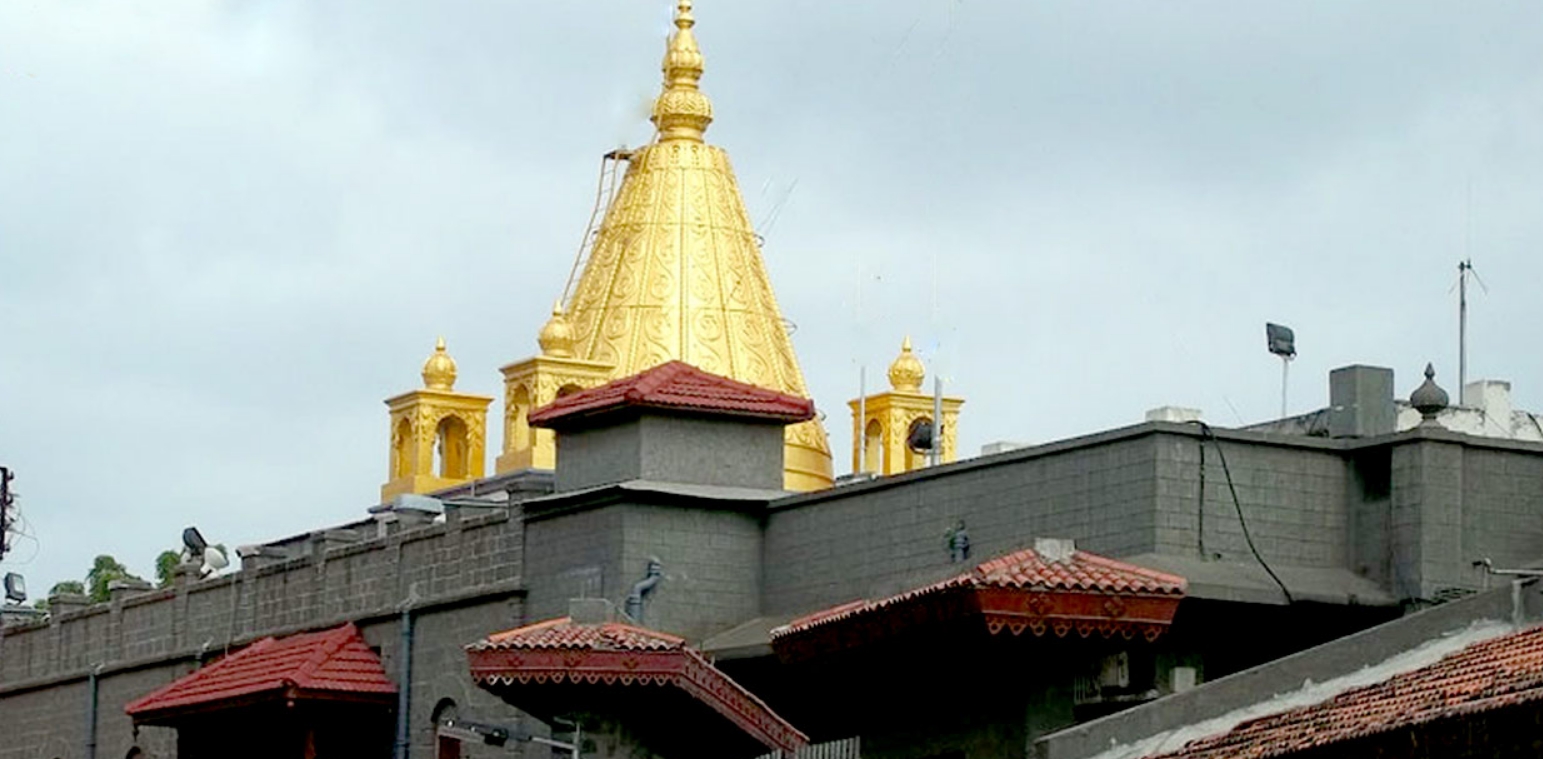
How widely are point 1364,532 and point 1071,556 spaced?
4.31 metres

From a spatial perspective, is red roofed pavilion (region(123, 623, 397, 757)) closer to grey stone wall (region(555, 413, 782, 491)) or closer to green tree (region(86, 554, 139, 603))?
grey stone wall (region(555, 413, 782, 491))

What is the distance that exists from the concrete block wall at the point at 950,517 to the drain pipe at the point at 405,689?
5154 millimetres

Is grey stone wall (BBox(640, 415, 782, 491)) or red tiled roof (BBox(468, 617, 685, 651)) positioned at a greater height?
grey stone wall (BBox(640, 415, 782, 491))

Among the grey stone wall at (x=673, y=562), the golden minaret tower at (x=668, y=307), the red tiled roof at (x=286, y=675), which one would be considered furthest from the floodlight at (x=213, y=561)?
the grey stone wall at (x=673, y=562)

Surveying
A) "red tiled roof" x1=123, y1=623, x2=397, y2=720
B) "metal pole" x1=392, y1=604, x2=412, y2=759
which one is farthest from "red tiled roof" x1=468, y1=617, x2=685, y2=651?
"red tiled roof" x1=123, y1=623, x2=397, y2=720

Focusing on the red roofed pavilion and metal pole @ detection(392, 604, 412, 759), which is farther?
the red roofed pavilion

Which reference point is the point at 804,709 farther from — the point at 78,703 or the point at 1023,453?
the point at 78,703

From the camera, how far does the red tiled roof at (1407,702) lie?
25219 millimetres

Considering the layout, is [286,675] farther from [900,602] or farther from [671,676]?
[900,602]

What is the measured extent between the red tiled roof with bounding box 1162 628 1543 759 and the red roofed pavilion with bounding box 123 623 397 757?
1720 centimetres

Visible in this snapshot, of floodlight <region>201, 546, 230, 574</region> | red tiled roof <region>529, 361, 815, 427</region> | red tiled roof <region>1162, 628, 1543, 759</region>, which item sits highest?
red tiled roof <region>529, 361, 815, 427</region>

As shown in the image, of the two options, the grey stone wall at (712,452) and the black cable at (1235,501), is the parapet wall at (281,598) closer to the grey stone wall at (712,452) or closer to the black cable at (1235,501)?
the grey stone wall at (712,452)

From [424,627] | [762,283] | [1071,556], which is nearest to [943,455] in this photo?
[762,283]

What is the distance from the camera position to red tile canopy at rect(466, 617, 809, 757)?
3600cm
